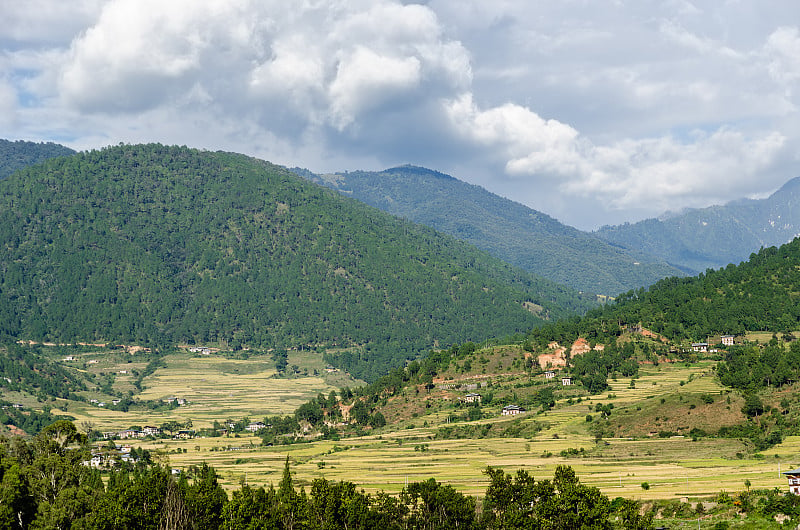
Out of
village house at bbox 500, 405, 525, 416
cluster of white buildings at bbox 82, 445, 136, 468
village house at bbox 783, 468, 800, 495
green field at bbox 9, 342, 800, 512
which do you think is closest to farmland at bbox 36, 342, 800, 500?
green field at bbox 9, 342, 800, 512

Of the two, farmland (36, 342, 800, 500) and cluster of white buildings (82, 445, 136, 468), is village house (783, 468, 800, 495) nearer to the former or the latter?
farmland (36, 342, 800, 500)

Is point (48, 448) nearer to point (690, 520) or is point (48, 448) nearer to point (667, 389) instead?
point (690, 520)

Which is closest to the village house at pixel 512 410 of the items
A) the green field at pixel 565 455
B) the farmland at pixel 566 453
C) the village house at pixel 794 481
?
the green field at pixel 565 455

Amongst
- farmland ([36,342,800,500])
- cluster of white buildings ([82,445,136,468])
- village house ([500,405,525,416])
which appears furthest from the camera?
village house ([500,405,525,416])

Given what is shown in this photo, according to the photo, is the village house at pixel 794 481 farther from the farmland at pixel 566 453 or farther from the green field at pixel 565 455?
the farmland at pixel 566 453

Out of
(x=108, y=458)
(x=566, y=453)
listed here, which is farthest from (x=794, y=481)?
(x=108, y=458)

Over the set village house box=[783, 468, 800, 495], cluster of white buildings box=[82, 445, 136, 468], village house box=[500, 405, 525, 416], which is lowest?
cluster of white buildings box=[82, 445, 136, 468]

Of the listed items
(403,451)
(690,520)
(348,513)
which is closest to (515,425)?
(403,451)

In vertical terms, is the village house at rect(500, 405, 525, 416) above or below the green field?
above

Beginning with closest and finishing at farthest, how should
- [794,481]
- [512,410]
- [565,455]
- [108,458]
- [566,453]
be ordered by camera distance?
[794,481], [565,455], [566,453], [108,458], [512,410]

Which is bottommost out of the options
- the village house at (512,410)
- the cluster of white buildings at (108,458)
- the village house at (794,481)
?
the cluster of white buildings at (108,458)

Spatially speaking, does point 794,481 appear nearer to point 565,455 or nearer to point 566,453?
point 565,455

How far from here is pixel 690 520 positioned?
91.2 metres

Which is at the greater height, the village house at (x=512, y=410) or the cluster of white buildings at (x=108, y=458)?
the village house at (x=512, y=410)
